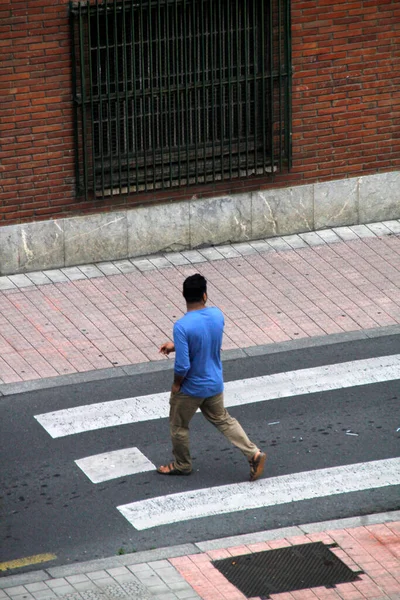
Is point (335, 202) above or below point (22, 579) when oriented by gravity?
above

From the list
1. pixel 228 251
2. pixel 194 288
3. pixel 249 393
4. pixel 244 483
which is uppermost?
pixel 194 288

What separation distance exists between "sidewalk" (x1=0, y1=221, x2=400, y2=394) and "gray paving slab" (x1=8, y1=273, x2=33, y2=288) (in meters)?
0.01

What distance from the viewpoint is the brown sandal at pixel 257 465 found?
10.1 m

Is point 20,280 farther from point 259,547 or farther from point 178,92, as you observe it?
point 259,547

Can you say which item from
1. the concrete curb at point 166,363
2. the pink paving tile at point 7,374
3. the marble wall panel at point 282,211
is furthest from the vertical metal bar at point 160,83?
the pink paving tile at point 7,374

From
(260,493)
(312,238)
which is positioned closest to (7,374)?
(260,493)

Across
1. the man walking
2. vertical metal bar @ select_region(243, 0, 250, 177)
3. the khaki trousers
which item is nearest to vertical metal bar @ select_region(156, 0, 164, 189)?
vertical metal bar @ select_region(243, 0, 250, 177)

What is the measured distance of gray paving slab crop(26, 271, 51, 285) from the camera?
14695 mm

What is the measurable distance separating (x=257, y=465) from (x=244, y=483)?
198mm

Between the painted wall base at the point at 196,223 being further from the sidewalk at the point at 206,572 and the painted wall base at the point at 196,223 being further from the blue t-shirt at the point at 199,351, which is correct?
the sidewalk at the point at 206,572

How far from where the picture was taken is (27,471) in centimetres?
1049

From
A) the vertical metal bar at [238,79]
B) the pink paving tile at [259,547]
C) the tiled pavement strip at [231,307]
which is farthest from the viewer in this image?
the vertical metal bar at [238,79]

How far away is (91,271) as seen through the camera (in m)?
15.0

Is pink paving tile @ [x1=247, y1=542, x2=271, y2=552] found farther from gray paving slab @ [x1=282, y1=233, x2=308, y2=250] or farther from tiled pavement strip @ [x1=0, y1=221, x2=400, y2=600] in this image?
gray paving slab @ [x1=282, y1=233, x2=308, y2=250]
